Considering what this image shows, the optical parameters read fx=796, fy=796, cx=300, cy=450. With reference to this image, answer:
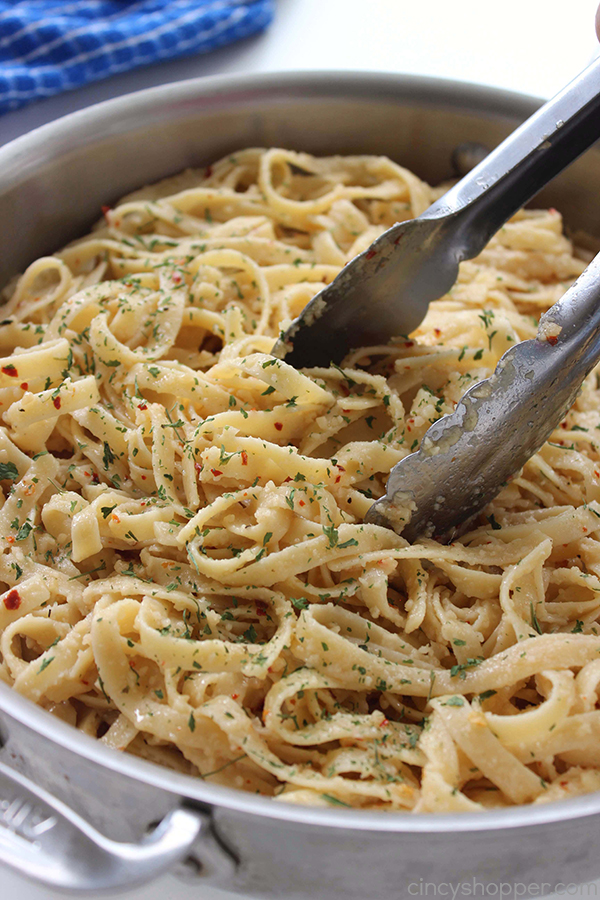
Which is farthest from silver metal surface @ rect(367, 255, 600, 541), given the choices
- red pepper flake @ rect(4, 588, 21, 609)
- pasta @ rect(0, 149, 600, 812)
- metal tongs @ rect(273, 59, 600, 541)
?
red pepper flake @ rect(4, 588, 21, 609)

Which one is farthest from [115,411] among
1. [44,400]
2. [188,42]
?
[188,42]

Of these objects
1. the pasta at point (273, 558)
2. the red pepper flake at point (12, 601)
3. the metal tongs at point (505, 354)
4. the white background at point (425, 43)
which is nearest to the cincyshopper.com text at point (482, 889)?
the pasta at point (273, 558)

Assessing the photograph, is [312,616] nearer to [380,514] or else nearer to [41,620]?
[380,514]

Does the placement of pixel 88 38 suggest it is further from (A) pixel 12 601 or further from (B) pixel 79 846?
(B) pixel 79 846

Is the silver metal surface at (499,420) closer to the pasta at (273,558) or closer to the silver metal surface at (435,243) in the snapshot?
the pasta at (273,558)

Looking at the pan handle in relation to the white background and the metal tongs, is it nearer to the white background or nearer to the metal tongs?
the metal tongs

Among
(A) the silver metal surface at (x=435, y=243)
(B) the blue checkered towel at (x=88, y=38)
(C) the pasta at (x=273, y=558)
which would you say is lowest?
(C) the pasta at (x=273, y=558)

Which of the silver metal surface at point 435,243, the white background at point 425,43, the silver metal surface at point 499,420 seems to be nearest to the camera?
the silver metal surface at point 499,420
